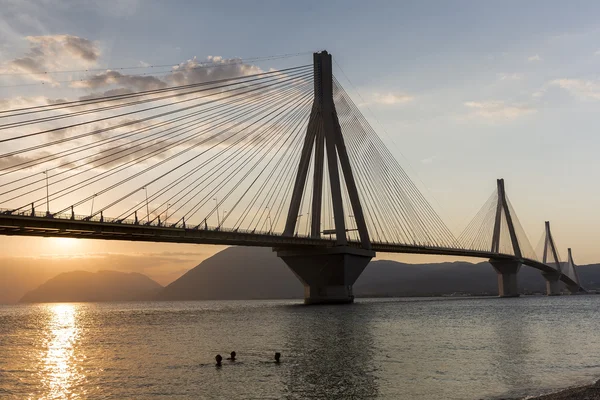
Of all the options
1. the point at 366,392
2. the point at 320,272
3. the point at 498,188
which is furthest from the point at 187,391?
the point at 498,188

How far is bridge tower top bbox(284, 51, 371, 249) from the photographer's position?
84.7m

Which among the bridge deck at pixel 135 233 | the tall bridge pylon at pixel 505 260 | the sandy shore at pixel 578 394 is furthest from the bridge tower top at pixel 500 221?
the sandy shore at pixel 578 394

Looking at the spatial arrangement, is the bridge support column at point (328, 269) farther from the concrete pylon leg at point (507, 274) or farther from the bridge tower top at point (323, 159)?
the concrete pylon leg at point (507, 274)

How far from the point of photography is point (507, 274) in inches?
6644

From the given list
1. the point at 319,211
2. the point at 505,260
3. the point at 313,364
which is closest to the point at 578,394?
the point at 313,364

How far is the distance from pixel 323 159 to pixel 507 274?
101 m

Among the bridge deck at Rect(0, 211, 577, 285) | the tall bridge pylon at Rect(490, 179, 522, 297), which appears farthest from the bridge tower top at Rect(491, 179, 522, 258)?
the bridge deck at Rect(0, 211, 577, 285)

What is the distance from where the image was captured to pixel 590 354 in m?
39.9

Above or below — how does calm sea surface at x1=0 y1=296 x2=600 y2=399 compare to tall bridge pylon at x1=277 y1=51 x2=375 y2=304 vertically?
below

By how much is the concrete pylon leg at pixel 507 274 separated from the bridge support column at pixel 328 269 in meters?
75.1

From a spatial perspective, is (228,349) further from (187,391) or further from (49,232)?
(49,232)

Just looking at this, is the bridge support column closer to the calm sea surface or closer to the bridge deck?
the bridge deck

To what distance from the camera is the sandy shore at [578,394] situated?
23227mm

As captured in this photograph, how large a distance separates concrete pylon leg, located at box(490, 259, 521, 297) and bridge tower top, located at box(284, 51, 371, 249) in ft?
273
